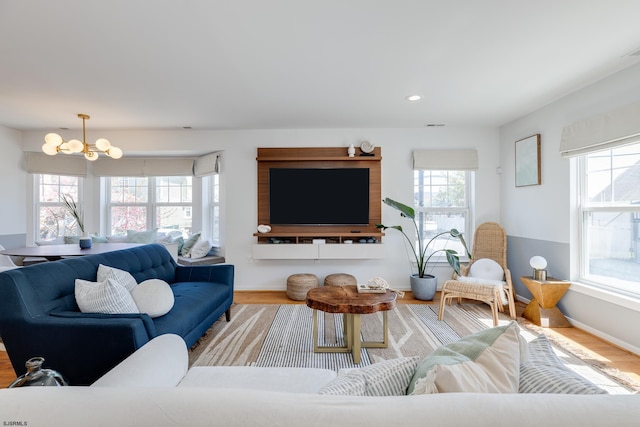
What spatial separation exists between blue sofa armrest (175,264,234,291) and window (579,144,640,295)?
3577 millimetres

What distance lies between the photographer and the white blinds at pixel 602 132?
2287 millimetres

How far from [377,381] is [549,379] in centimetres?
46

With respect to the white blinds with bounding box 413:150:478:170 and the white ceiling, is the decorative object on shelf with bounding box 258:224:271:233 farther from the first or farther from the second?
the white blinds with bounding box 413:150:478:170

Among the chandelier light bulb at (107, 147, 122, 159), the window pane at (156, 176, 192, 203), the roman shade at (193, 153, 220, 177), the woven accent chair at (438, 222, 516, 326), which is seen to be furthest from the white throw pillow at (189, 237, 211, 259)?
the woven accent chair at (438, 222, 516, 326)

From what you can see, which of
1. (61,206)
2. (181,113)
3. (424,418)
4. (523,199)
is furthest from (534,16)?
(61,206)

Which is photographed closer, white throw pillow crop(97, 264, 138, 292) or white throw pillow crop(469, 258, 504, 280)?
white throw pillow crop(97, 264, 138, 292)

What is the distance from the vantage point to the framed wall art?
3.34m

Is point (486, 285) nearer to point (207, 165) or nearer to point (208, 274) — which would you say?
point (208, 274)

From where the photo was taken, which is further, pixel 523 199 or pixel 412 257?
pixel 412 257

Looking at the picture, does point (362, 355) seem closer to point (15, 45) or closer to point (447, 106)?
point (447, 106)

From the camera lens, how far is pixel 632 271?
2461 millimetres

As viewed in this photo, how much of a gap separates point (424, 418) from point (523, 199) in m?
3.89

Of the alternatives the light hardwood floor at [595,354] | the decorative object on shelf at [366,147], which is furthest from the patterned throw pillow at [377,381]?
the decorative object on shelf at [366,147]

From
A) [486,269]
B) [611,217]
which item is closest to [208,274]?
[486,269]
